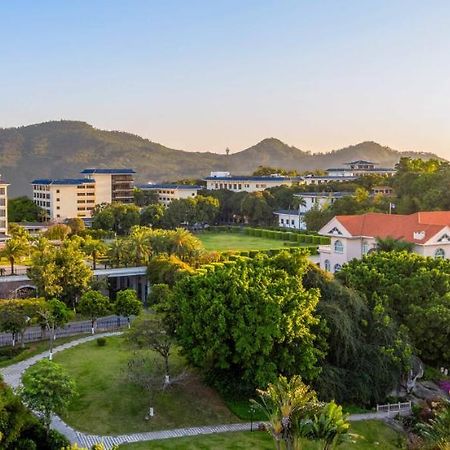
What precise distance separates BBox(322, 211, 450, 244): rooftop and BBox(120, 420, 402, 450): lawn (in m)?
24.5

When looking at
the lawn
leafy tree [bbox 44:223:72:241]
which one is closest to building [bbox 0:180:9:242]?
leafy tree [bbox 44:223:72:241]

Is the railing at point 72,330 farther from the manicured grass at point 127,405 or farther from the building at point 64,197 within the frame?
the building at point 64,197

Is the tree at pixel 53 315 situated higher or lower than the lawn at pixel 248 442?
higher

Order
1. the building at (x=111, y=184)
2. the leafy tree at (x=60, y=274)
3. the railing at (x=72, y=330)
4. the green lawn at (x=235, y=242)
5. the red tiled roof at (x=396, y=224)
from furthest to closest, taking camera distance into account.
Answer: the building at (x=111, y=184) → the green lawn at (x=235, y=242) → the red tiled roof at (x=396, y=224) → the leafy tree at (x=60, y=274) → the railing at (x=72, y=330)

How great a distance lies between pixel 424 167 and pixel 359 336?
6801cm

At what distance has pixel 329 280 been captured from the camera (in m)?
32.0

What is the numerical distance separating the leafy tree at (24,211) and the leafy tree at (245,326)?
240ft

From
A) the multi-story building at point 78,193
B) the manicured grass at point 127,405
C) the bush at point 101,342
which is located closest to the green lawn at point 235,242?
the multi-story building at point 78,193

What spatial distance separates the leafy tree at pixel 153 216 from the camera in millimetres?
93125

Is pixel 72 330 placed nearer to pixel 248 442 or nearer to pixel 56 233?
pixel 248 442

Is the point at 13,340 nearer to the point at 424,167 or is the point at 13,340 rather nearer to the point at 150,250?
the point at 150,250

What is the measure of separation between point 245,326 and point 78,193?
→ 8364cm

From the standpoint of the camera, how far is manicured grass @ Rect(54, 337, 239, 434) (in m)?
24.9

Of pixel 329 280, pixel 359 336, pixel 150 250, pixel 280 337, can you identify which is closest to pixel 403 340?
pixel 359 336
